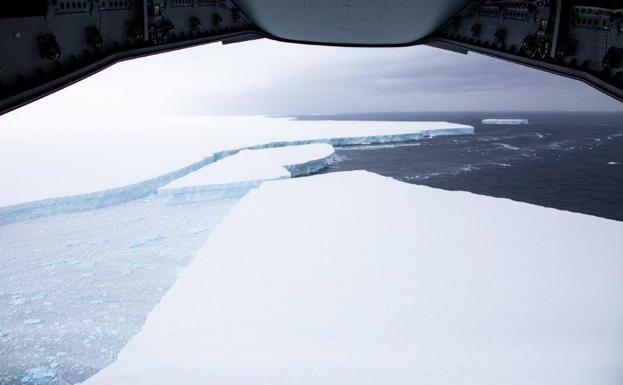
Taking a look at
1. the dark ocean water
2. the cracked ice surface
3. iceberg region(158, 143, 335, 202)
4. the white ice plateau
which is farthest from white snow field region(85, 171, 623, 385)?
the dark ocean water

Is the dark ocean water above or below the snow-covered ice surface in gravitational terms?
below

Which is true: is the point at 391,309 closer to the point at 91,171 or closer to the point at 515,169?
the point at 91,171

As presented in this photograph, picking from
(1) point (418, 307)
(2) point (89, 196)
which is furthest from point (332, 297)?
(2) point (89, 196)

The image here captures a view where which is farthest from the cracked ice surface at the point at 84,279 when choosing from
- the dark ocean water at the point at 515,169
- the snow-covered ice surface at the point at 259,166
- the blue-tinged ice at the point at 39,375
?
the dark ocean water at the point at 515,169

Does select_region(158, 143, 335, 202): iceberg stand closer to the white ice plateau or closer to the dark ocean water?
the white ice plateau

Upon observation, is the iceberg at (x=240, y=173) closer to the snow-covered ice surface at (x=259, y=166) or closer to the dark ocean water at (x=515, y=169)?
the snow-covered ice surface at (x=259, y=166)

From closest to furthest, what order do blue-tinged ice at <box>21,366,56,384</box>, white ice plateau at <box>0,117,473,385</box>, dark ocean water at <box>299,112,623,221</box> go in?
blue-tinged ice at <box>21,366,56,384</box> < white ice plateau at <box>0,117,473,385</box> < dark ocean water at <box>299,112,623,221</box>

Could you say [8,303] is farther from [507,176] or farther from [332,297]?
[507,176]
